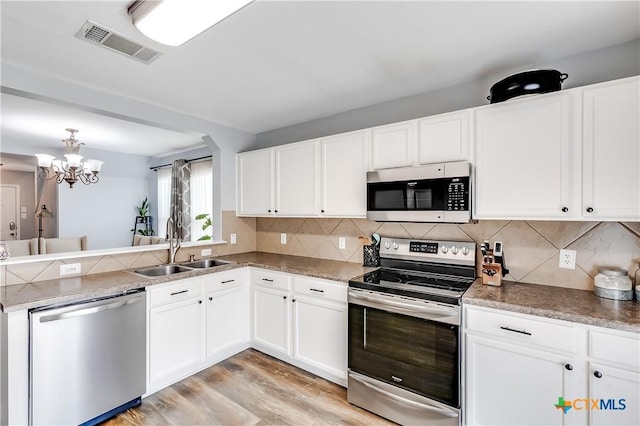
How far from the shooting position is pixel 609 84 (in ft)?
5.41

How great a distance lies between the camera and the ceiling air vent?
5.43 ft

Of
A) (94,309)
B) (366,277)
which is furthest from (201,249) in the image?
(366,277)

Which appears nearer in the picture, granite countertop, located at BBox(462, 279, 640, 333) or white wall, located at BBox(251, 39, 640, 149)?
granite countertop, located at BBox(462, 279, 640, 333)

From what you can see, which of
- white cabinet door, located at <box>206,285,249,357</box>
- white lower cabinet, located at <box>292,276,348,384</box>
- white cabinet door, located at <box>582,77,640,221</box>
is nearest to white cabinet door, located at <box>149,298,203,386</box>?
white cabinet door, located at <box>206,285,249,357</box>

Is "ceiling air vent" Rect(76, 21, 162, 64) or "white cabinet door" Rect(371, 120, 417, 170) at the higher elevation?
"ceiling air vent" Rect(76, 21, 162, 64)

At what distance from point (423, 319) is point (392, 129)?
56.3 inches

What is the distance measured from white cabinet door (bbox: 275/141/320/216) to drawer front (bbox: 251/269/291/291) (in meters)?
0.63

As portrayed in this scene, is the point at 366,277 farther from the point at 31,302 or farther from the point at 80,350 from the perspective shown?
the point at 31,302

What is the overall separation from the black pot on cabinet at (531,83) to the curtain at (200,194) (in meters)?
4.18

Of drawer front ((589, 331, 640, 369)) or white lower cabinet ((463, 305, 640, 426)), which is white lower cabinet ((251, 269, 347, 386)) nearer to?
white lower cabinet ((463, 305, 640, 426))

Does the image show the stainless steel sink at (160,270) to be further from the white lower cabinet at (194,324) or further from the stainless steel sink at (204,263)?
the white lower cabinet at (194,324)

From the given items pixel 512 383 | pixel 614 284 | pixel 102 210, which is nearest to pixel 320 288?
pixel 512 383

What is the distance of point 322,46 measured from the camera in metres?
1.85

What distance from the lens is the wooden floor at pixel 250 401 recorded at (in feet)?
6.67
